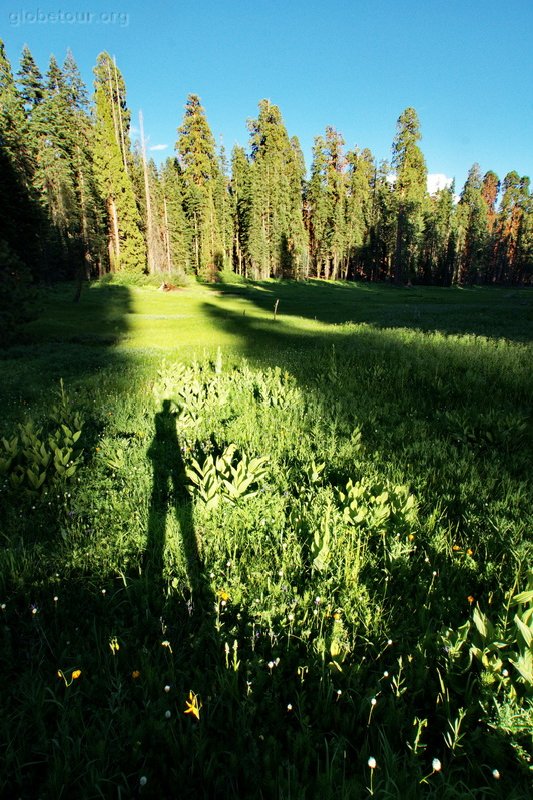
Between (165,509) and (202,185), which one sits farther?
(202,185)

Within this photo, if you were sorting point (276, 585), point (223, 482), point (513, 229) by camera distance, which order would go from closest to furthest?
point (276, 585) → point (223, 482) → point (513, 229)

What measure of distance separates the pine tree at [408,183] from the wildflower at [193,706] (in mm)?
68470

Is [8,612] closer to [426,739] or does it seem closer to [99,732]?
[99,732]

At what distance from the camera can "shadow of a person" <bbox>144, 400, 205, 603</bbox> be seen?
280 cm

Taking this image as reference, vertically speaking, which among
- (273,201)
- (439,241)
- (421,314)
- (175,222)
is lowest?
(421,314)

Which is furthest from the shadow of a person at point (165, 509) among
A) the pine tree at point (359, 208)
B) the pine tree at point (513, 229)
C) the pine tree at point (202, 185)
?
the pine tree at point (513, 229)

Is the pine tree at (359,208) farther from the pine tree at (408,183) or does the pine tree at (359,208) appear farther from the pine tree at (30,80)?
the pine tree at (30,80)

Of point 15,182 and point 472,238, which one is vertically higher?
point 472,238

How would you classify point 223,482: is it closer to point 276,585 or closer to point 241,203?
point 276,585

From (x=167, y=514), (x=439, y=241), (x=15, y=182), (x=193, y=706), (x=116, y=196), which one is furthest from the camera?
(x=439, y=241)

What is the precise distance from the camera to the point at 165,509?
12.0 ft

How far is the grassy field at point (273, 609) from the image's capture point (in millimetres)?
1679

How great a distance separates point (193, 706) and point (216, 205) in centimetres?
7250

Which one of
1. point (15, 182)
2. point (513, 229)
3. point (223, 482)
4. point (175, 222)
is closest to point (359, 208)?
point (175, 222)
